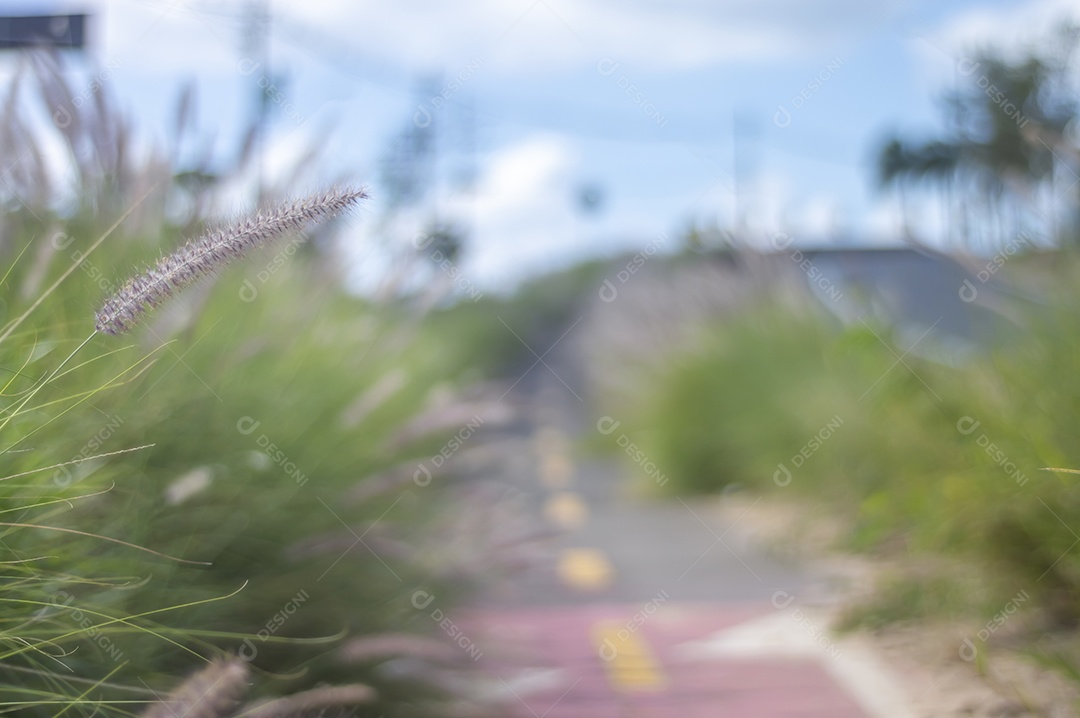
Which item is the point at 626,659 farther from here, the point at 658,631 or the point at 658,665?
the point at 658,631

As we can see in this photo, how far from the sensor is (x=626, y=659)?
4438 millimetres

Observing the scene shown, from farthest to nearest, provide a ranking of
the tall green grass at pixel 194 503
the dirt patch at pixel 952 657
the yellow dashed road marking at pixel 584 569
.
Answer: the yellow dashed road marking at pixel 584 569 → the dirt patch at pixel 952 657 → the tall green grass at pixel 194 503

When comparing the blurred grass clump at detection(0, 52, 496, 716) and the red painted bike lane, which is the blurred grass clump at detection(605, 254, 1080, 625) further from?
the blurred grass clump at detection(0, 52, 496, 716)

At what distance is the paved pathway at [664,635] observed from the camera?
3.69 m

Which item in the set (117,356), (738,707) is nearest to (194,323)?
(117,356)

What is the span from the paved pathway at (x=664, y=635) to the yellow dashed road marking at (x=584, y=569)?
0.5 inches

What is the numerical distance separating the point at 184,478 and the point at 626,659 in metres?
2.55

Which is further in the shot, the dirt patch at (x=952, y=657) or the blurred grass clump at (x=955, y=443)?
the blurred grass clump at (x=955, y=443)

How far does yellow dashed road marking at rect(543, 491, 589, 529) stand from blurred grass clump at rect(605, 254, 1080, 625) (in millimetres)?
1747

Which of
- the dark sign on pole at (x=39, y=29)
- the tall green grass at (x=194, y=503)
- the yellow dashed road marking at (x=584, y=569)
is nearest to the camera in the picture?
the tall green grass at (x=194, y=503)

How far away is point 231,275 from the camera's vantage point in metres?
3.20

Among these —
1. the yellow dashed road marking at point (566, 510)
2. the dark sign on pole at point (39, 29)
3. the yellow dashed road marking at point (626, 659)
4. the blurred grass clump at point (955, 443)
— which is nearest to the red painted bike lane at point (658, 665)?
the yellow dashed road marking at point (626, 659)

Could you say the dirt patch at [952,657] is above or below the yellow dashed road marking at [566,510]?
above

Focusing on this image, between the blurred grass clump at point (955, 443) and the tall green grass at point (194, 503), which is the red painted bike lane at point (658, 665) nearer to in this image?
the blurred grass clump at point (955, 443)
